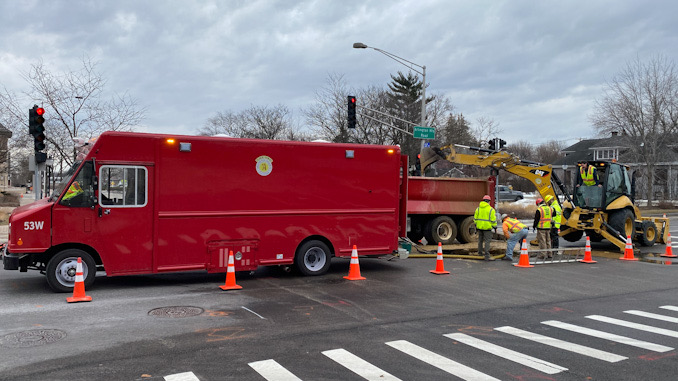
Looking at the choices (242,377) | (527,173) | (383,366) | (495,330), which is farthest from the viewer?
(527,173)

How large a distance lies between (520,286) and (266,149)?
18.6 ft

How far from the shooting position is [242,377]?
4945mm

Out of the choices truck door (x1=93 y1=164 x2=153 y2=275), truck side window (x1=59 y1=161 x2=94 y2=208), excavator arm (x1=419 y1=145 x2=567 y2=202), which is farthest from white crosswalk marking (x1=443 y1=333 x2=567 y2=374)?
excavator arm (x1=419 y1=145 x2=567 y2=202)

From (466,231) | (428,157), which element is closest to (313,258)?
(466,231)

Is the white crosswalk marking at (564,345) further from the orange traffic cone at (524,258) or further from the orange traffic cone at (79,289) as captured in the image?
the orange traffic cone at (79,289)

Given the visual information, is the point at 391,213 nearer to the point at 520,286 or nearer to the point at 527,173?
the point at 520,286

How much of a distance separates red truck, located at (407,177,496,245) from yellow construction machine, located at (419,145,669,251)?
80 centimetres

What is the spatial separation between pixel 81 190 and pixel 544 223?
443 inches

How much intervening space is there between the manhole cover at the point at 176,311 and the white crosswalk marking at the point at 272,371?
2475 millimetres

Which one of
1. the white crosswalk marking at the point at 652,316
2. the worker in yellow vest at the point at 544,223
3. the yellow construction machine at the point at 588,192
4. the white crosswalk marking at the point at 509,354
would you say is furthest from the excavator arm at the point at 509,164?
the white crosswalk marking at the point at 509,354

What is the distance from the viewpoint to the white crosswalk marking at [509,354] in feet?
17.5

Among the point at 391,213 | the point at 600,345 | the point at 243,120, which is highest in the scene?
the point at 243,120

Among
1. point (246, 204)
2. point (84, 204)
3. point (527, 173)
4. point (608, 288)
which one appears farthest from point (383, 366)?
point (527, 173)

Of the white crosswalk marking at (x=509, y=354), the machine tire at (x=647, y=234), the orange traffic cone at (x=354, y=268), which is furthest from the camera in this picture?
the machine tire at (x=647, y=234)
